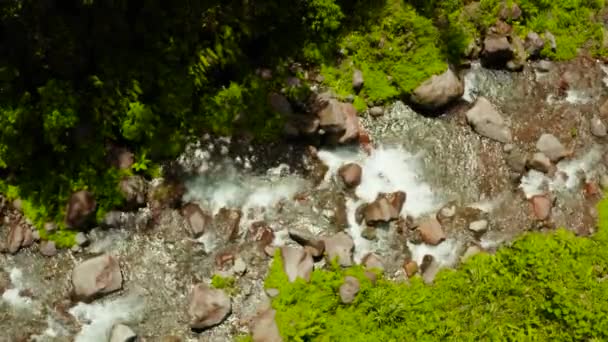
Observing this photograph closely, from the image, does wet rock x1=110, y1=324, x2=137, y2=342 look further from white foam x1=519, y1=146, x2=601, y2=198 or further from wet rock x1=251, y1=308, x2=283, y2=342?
white foam x1=519, y1=146, x2=601, y2=198

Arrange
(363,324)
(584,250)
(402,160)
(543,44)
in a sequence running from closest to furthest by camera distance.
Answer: (363,324) < (584,250) < (402,160) < (543,44)

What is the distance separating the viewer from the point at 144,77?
8.02 metres

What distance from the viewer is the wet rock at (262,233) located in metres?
8.46

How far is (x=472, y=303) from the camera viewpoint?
811 centimetres

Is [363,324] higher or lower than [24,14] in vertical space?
lower

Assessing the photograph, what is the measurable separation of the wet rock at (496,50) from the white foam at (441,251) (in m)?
3.27

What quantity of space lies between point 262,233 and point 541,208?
4.39 metres

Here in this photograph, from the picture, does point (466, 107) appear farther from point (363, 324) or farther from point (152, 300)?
point (152, 300)

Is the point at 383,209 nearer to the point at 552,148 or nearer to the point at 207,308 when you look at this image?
the point at 207,308

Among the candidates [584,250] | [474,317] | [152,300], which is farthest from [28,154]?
[584,250]

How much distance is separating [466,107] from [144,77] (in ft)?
17.1

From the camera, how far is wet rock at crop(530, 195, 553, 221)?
354 inches

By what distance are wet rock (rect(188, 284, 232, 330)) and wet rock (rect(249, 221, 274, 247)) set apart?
0.95m

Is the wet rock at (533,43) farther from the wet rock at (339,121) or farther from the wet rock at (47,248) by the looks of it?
the wet rock at (47,248)
